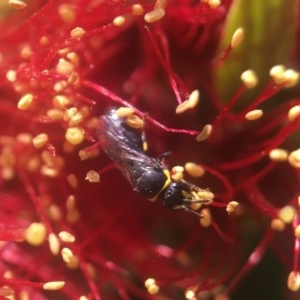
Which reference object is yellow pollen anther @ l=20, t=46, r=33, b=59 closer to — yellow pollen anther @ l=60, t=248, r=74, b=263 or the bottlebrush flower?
the bottlebrush flower

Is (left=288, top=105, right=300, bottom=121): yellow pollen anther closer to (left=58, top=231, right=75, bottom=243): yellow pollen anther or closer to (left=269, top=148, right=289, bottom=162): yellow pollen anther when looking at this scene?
(left=269, top=148, right=289, bottom=162): yellow pollen anther

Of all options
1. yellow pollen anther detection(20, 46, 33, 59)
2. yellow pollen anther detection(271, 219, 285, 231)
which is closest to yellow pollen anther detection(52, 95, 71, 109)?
yellow pollen anther detection(20, 46, 33, 59)

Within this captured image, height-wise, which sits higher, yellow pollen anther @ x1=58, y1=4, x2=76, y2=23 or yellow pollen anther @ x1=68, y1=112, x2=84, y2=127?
yellow pollen anther @ x1=58, y1=4, x2=76, y2=23

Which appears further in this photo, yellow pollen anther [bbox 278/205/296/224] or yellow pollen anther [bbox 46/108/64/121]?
yellow pollen anther [bbox 46/108/64/121]

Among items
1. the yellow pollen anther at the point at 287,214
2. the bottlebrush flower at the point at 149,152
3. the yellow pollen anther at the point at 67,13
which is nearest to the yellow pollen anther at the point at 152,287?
the bottlebrush flower at the point at 149,152

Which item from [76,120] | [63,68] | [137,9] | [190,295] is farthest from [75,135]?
[190,295]

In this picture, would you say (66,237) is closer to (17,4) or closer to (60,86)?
(60,86)

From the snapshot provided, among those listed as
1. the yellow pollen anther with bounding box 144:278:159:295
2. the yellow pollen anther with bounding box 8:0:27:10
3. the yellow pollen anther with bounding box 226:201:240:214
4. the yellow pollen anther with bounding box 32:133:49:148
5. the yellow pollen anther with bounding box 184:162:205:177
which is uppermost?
the yellow pollen anther with bounding box 8:0:27:10
